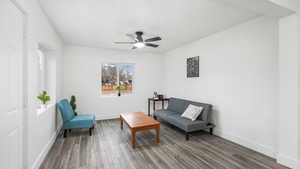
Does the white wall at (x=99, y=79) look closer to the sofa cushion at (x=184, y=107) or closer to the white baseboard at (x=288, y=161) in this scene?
the sofa cushion at (x=184, y=107)

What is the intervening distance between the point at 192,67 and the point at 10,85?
4.03m

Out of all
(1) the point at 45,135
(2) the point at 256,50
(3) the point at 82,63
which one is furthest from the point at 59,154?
(2) the point at 256,50

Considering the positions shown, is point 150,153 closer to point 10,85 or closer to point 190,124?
point 190,124

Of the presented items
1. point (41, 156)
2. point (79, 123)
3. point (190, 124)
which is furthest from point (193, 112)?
point (41, 156)

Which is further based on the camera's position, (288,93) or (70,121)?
(70,121)

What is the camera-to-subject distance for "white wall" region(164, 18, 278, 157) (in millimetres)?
2506

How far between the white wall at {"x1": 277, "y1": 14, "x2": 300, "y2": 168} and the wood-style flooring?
1.00 ft

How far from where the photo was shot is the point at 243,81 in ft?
9.52

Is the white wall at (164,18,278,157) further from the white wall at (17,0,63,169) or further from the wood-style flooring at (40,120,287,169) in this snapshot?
the white wall at (17,0,63,169)

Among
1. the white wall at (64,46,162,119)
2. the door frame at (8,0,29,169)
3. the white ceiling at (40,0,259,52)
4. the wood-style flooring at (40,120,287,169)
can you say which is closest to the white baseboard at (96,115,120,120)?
the white wall at (64,46,162,119)

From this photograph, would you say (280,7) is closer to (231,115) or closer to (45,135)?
(231,115)

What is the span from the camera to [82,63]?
4.68m

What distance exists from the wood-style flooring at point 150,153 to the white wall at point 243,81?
0.41 meters

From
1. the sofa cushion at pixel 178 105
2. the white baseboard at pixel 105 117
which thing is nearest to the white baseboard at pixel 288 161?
the sofa cushion at pixel 178 105
